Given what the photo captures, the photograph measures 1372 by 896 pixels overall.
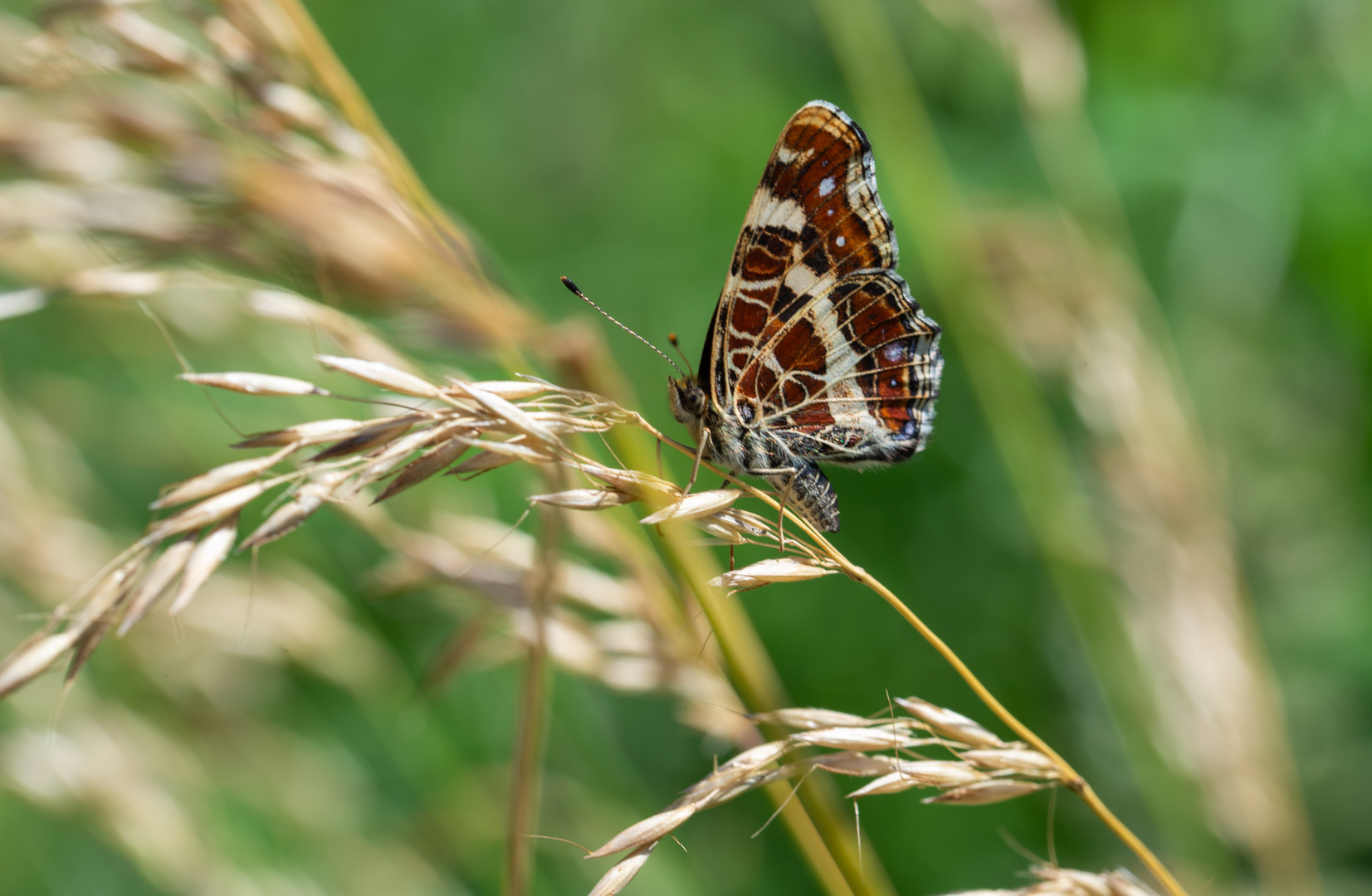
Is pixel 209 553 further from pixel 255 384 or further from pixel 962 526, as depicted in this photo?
pixel 962 526

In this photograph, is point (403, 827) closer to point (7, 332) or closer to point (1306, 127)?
point (7, 332)

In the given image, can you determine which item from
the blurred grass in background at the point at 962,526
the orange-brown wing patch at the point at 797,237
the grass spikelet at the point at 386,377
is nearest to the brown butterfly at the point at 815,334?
the orange-brown wing patch at the point at 797,237

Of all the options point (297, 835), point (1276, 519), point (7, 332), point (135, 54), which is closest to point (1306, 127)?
point (1276, 519)

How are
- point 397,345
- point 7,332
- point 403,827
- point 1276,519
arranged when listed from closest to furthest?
point 397,345 → point 403,827 → point 1276,519 → point 7,332

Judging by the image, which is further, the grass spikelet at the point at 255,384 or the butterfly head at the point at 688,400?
the butterfly head at the point at 688,400

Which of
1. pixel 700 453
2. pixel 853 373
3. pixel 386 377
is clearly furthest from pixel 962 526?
pixel 386 377

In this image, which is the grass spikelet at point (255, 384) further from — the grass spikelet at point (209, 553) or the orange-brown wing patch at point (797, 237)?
the orange-brown wing patch at point (797, 237)
